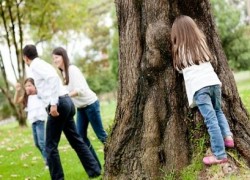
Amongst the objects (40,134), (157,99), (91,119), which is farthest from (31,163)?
(157,99)

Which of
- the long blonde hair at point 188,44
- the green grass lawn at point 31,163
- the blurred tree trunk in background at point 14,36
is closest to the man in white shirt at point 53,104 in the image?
the green grass lawn at point 31,163

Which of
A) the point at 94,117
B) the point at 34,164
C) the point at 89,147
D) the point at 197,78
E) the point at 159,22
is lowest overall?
the point at 34,164

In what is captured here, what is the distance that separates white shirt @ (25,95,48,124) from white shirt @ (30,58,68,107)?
179 cm

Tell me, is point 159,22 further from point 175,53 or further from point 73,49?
point 73,49

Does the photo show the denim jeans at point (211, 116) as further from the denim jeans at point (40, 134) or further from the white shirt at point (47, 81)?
the denim jeans at point (40, 134)

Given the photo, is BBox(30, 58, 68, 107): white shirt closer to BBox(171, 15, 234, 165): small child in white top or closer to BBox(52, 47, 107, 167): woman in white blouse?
BBox(52, 47, 107, 167): woman in white blouse

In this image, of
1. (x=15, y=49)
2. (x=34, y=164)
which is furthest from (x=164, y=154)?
(x=15, y=49)

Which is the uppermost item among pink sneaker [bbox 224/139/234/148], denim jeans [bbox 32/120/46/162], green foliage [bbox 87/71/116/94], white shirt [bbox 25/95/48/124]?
white shirt [bbox 25/95/48/124]

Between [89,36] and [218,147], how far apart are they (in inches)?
1749

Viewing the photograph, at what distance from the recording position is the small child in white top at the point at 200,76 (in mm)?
4723

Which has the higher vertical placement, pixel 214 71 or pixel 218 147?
pixel 214 71

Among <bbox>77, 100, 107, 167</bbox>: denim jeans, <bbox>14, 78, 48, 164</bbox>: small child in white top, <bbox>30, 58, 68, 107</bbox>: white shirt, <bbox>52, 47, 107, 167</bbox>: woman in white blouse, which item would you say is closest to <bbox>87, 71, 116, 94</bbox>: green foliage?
<bbox>14, 78, 48, 164</bbox>: small child in white top

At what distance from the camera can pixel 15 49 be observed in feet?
74.5

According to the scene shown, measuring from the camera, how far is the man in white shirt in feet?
20.1
